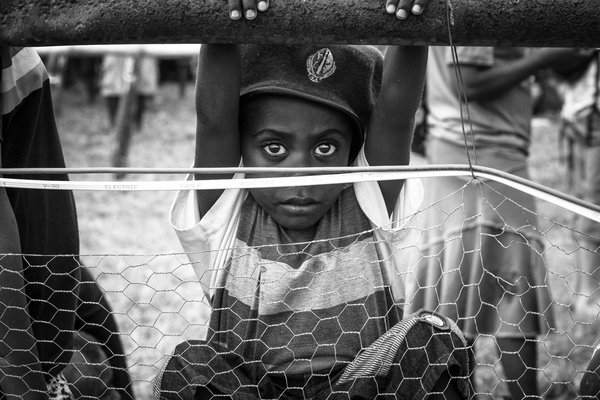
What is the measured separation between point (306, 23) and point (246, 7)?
106 mm

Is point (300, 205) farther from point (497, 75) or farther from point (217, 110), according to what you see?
point (497, 75)

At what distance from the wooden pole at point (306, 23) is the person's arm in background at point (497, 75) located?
1346 millimetres

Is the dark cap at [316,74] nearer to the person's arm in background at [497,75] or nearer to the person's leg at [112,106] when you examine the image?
the person's arm in background at [497,75]

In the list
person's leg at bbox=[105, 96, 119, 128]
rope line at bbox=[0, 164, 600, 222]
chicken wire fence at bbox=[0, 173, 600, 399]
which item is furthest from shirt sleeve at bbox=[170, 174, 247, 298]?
person's leg at bbox=[105, 96, 119, 128]

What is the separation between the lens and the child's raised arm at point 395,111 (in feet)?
5.23

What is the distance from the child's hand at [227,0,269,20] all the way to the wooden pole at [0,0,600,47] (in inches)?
0.7

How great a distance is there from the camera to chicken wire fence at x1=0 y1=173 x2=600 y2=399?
67.0 inches

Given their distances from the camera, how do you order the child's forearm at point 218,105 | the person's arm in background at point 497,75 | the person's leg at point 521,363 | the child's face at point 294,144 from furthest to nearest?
the person's arm in background at point 497,75, the person's leg at point 521,363, the child's face at point 294,144, the child's forearm at point 218,105

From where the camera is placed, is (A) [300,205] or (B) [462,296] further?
(B) [462,296]

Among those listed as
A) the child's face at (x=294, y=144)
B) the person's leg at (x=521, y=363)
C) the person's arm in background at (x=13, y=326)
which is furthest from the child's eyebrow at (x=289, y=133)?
the person's leg at (x=521, y=363)

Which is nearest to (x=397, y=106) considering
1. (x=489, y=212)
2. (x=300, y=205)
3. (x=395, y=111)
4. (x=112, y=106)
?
(x=395, y=111)

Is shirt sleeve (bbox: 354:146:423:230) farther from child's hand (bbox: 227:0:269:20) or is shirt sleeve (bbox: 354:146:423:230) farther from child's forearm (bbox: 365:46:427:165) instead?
child's hand (bbox: 227:0:269:20)

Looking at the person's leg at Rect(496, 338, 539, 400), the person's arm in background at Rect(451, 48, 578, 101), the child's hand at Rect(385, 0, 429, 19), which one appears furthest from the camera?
the person's arm in background at Rect(451, 48, 578, 101)

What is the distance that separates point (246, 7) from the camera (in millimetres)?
1286
